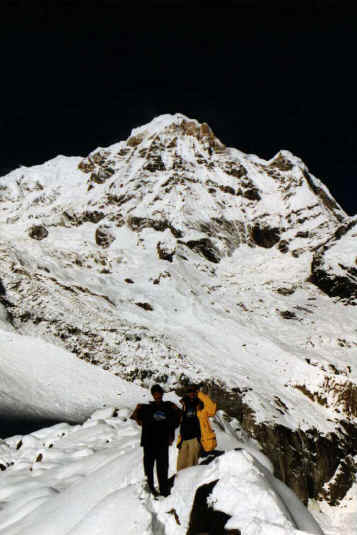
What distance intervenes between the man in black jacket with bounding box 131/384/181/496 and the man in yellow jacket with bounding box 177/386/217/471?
347 mm

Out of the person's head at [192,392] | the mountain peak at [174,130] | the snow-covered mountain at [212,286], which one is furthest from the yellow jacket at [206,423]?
the mountain peak at [174,130]

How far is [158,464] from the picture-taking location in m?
5.23

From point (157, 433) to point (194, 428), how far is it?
0.75m

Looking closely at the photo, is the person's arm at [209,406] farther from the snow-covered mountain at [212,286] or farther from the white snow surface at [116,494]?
the snow-covered mountain at [212,286]

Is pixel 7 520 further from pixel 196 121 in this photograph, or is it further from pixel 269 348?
pixel 196 121

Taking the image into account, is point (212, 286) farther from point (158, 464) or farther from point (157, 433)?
point (158, 464)

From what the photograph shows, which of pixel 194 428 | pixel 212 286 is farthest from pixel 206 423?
pixel 212 286

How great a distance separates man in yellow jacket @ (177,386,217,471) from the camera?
582 centimetres

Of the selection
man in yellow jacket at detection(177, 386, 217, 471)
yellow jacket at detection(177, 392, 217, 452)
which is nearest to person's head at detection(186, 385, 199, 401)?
man in yellow jacket at detection(177, 386, 217, 471)

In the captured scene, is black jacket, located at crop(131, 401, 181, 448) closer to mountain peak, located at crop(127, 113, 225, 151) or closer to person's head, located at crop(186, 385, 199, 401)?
person's head, located at crop(186, 385, 199, 401)

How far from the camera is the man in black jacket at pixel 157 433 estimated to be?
5.26m

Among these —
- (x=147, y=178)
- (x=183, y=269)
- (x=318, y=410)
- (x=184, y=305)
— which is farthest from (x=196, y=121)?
(x=318, y=410)

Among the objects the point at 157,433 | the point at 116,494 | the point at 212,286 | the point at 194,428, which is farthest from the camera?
the point at 212,286

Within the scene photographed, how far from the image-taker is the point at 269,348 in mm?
42500
